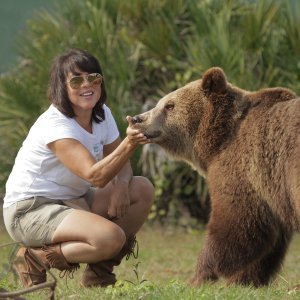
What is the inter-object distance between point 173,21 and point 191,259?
3204 millimetres

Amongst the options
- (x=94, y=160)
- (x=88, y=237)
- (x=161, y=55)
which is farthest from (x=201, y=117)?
(x=161, y=55)

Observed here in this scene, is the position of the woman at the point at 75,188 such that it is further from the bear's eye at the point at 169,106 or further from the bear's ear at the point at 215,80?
the bear's ear at the point at 215,80

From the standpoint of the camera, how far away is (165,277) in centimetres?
893

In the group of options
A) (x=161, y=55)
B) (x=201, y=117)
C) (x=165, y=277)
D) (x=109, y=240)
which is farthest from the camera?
(x=161, y=55)

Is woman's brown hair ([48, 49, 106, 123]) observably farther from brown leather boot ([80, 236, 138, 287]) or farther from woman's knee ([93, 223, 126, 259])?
brown leather boot ([80, 236, 138, 287])

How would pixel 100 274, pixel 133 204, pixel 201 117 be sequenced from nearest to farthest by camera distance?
pixel 100 274
pixel 133 204
pixel 201 117

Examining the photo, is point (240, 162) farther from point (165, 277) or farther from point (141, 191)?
point (165, 277)

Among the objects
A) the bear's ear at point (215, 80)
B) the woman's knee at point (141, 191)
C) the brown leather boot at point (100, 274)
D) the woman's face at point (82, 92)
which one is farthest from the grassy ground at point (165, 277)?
the bear's ear at point (215, 80)

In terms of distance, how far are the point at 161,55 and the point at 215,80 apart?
4757mm

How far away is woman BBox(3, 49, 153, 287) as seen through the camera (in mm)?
6262

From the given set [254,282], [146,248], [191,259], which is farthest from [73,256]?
[146,248]

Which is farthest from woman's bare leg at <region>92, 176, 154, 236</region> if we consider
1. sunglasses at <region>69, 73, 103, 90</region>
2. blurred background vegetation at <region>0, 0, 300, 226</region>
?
blurred background vegetation at <region>0, 0, 300, 226</region>

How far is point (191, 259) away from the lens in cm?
1003

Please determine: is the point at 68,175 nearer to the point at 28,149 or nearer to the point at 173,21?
the point at 28,149
